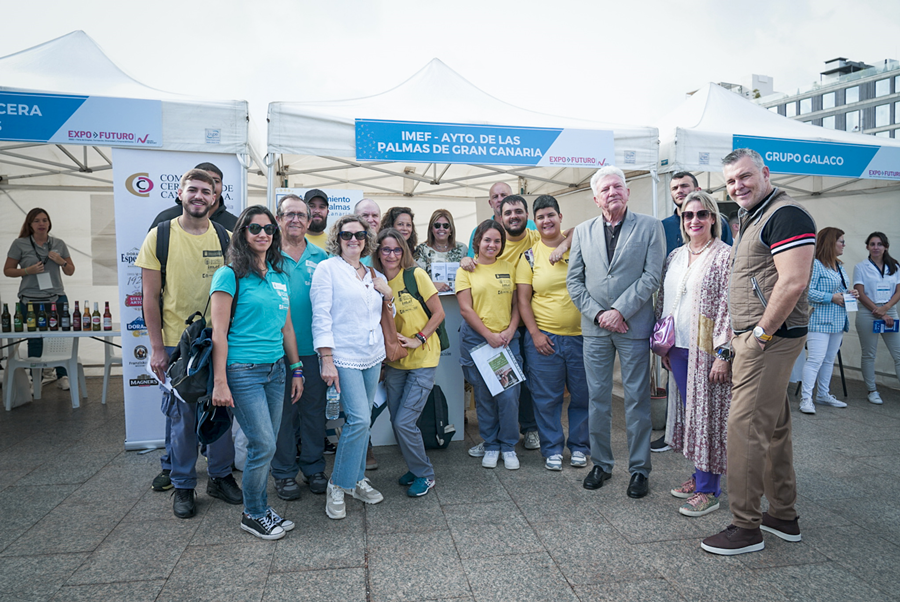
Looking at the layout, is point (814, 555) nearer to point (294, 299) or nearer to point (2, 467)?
point (294, 299)

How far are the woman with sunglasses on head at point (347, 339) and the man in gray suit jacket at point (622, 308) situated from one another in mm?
1300

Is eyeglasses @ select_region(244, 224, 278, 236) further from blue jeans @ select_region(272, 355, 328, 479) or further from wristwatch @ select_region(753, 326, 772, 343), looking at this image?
wristwatch @ select_region(753, 326, 772, 343)

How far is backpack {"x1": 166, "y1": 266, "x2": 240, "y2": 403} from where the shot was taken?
2406 mm

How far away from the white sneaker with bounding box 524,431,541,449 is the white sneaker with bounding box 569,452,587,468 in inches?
15.5

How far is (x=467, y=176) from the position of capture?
7254 mm

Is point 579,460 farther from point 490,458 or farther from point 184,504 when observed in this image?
point 184,504

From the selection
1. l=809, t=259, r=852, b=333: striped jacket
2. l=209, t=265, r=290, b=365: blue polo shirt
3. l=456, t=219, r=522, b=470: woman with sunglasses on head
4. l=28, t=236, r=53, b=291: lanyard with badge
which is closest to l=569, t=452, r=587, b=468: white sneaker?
l=456, t=219, r=522, b=470: woman with sunglasses on head

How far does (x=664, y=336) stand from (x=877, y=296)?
13.8 ft

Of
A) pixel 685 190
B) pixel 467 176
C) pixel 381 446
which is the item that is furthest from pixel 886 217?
pixel 381 446

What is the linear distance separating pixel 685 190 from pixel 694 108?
2.90 meters

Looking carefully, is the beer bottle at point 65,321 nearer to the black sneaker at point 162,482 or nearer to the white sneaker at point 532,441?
the black sneaker at point 162,482

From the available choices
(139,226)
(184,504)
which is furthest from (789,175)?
(184,504)

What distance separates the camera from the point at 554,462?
3.51 metres

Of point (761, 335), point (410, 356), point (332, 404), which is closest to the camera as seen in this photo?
point (761, 335)
